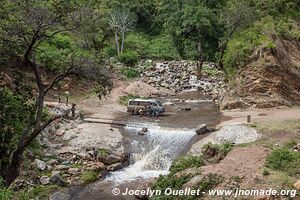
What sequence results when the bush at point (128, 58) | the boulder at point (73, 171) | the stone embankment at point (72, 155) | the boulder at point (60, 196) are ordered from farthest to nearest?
the bush at point (128, 58)
the boulder at point (73, 171)
the stone embankment at point (72, 155)
the boulder at point (60, 196)

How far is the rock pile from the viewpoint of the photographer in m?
41.7

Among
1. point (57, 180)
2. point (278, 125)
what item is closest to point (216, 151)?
point (278, 125)

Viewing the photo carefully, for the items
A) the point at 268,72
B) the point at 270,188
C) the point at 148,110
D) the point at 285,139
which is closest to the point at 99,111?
the point at 148,110

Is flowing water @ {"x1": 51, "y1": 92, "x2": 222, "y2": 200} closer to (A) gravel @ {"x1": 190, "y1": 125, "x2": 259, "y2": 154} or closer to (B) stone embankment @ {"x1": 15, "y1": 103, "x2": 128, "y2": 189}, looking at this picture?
(B) stone embankment @ {"x1": 15, "y1": 103, "x2": 128, "y2": 189}

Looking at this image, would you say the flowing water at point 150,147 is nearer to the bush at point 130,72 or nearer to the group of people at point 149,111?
the group of people at point 149,111

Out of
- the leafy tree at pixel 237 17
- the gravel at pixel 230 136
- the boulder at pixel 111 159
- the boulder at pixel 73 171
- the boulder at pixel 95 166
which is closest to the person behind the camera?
the boulder at pixel 73 171

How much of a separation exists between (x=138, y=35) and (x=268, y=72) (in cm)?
2911

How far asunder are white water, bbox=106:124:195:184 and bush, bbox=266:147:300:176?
21.5 ft

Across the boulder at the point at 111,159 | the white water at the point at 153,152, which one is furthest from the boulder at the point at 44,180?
the boulder at the point at 111,159

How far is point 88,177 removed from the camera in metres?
21.7

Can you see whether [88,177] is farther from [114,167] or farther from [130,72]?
[130,72]

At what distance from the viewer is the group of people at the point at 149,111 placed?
102 ft

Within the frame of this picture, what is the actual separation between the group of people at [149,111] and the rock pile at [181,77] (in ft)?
32.2

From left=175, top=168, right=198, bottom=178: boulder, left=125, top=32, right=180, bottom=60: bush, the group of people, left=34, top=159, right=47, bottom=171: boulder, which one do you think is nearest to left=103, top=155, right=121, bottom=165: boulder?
left=34, top=159, right=47, bottom=171: boulder
